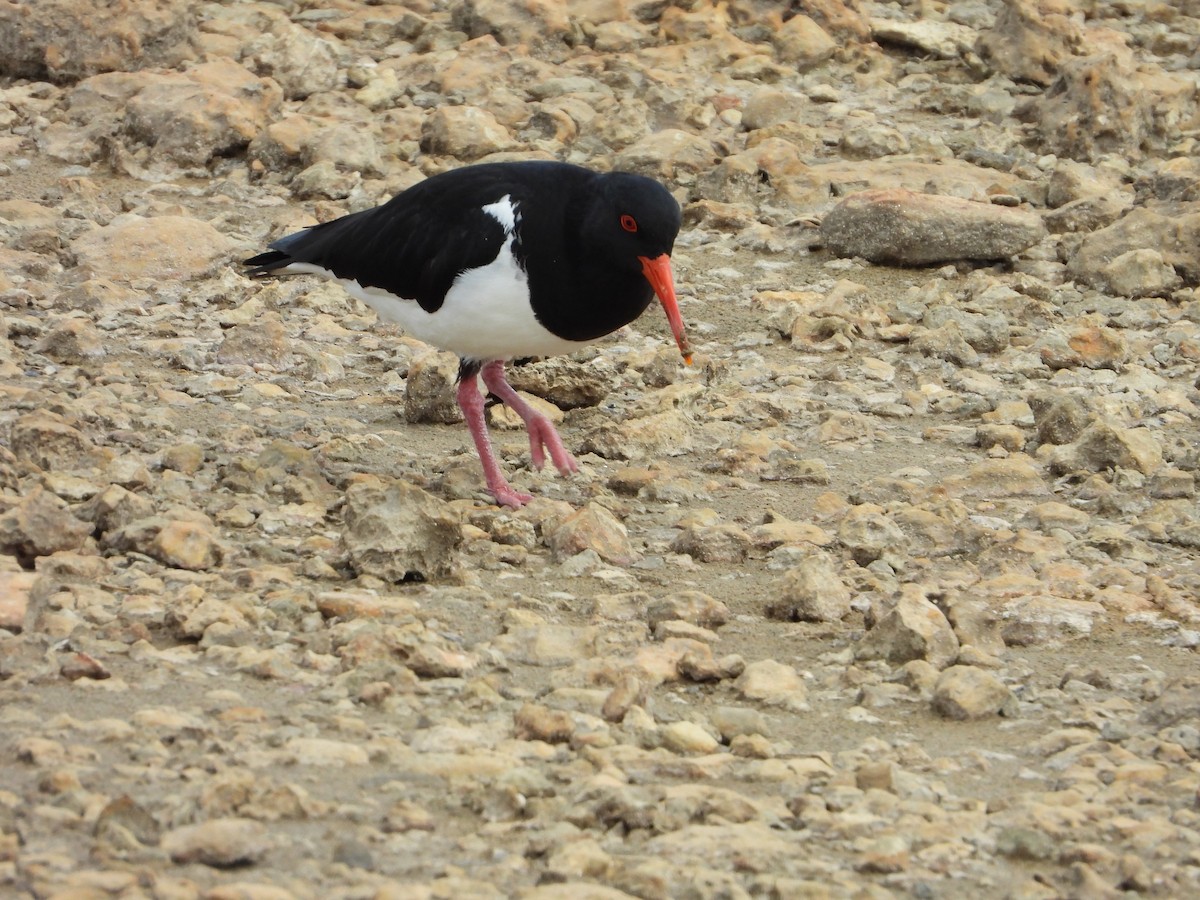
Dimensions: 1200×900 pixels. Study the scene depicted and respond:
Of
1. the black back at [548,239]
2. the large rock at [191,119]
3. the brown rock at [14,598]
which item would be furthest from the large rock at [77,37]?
the brown rock at [14,598]

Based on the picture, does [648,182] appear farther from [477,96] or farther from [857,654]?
[477,96]

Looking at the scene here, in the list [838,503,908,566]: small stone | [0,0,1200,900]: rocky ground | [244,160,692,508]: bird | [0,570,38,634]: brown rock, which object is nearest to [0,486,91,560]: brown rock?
[0,0,1200,900]: rocky ground

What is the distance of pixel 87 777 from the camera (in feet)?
12.2

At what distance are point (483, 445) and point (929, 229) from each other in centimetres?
330

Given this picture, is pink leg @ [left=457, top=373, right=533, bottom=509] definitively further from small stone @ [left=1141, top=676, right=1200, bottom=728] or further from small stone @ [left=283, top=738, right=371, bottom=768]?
small stone @ [left=1141, top=676, right=1200, bottom=728]

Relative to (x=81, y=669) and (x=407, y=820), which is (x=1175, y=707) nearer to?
(x=407, y=820)

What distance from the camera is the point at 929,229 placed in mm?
8617

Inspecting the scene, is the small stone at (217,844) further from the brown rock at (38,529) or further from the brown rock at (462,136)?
the brown rock at (462,136)

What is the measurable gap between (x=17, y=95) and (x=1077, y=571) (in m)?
7.46

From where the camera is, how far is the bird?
6.19 metres

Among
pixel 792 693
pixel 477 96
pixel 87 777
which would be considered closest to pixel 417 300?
pixel 792 693

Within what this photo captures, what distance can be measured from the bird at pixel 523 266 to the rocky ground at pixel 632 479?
51 centimetres

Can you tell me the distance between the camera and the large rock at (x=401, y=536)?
17.3ft

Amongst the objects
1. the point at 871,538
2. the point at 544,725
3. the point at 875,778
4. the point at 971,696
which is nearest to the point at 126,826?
the point at 544,725
